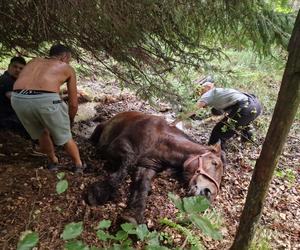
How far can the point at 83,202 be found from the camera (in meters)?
4.52

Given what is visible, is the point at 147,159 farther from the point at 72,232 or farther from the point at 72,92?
the point at 72,232

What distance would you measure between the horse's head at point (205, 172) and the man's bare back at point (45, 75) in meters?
2.05

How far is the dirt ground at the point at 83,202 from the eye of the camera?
13.2 ft

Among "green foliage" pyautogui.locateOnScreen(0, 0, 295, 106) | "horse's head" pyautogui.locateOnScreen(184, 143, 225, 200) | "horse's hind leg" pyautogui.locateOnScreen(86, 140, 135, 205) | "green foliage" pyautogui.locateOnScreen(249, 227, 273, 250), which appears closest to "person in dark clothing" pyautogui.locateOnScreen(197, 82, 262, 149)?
"green foliage" pyautogui.locateOnScreen(0, 0, 295, 106)

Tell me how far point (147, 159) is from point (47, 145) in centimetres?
145

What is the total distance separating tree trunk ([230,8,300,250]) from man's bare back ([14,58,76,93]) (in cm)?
284

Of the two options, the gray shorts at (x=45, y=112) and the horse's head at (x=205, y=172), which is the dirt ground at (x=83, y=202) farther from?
the gray shorts at (x=45, y=112)

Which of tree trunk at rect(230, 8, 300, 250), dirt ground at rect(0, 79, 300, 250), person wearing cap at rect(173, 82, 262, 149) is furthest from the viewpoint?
person wearing cap at rect(173, 82, 262, 149)

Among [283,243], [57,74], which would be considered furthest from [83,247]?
[283,243]

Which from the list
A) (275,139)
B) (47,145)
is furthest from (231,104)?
(275,139)

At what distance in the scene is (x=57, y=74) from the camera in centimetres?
470

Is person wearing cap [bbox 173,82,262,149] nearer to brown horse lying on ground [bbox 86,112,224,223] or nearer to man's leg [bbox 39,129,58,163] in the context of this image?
brown horse lying on ground [bbox 86,112,224,223]

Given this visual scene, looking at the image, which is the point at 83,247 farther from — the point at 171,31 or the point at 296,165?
the point at 296,165

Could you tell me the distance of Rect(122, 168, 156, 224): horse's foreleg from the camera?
430cm
